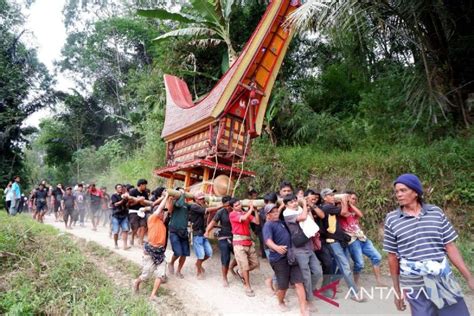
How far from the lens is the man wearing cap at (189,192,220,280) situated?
5.35 m

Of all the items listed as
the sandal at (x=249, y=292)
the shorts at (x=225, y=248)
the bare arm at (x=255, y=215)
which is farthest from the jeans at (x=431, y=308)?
the shorts at (x=225, y=248)

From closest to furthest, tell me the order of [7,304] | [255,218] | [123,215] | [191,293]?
1. [7,304]
2. [191,293]
3. [255,218]
4. [123,215]

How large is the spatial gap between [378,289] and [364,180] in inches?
118

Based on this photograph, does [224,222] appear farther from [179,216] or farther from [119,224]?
[119,224]

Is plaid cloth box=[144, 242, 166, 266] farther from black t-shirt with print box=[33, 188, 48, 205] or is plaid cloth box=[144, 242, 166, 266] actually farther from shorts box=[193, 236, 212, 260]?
black t-shirt with print box=[33, 188, 48, 205]

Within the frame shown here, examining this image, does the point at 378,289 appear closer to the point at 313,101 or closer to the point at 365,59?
the point at 365,59

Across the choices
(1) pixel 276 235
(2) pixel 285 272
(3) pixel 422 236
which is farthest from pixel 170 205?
(3) pixel 422 236

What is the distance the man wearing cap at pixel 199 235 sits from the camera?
211 inches

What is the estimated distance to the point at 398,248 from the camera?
248 cm

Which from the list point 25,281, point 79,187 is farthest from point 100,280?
point 79,187

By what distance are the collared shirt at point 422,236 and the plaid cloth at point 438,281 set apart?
42 mm

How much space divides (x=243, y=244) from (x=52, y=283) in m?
2.56

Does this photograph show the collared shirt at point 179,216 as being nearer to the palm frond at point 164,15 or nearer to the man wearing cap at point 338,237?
the man wearing cap at point 338,237

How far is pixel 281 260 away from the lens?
4082 mm
